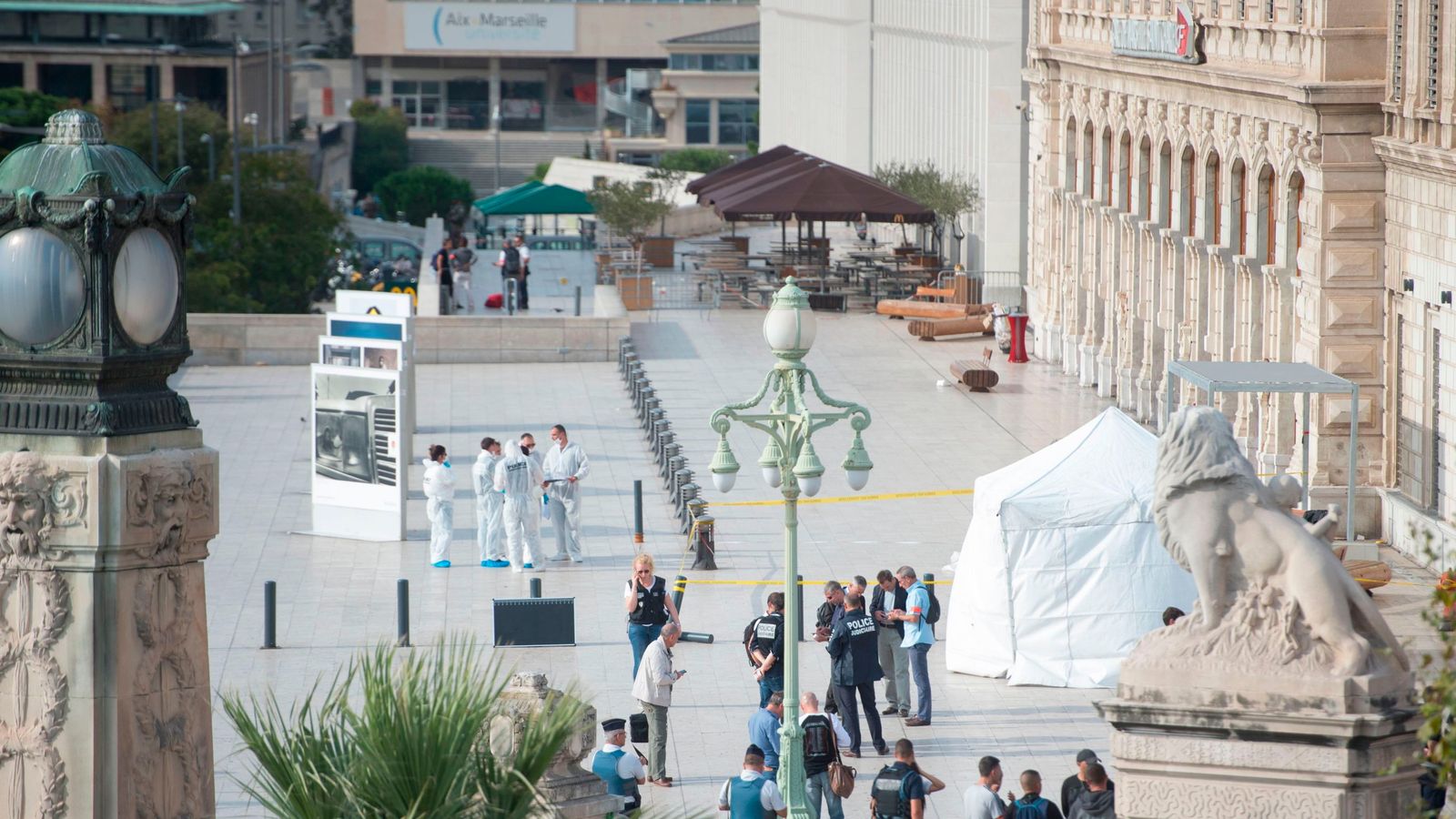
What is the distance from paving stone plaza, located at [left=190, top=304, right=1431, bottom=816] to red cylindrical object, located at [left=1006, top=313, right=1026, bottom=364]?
696 millimetres

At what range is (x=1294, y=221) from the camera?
2889cm

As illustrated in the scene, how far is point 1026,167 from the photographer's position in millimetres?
49125

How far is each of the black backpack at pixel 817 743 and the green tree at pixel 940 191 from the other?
3552cm

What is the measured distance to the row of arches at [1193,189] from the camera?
29.3 meters

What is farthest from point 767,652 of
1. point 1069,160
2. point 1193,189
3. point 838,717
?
point 1069,160

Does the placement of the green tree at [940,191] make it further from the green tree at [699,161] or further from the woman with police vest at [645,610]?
the green tree at [699,161]

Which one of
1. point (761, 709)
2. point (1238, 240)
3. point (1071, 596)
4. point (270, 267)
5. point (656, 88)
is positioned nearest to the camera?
point (761, 709)

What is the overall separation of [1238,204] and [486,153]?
103 metres

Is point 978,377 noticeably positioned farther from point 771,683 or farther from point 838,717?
point 771,683

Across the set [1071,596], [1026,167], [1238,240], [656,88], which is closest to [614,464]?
[1238,240]

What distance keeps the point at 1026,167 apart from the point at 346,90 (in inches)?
3805

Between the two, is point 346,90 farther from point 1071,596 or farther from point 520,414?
point 1071,596

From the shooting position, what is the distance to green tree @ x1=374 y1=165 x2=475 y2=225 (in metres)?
109

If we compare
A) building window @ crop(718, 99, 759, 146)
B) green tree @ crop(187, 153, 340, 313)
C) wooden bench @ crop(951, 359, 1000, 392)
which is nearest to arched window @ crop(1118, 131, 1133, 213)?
wooden bench @ crop(951, 359, 1000, 392)
